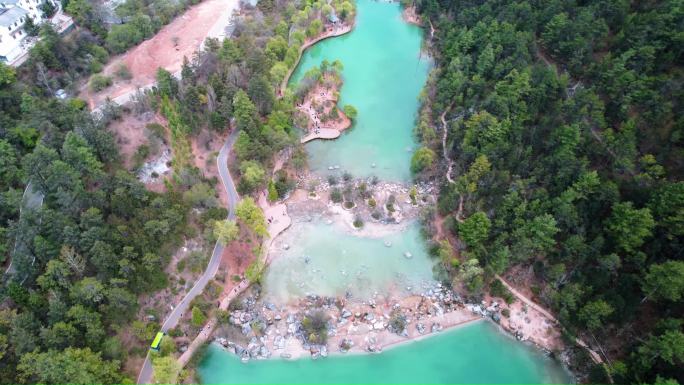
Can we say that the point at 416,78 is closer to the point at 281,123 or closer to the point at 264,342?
Answer: the point at 281,123

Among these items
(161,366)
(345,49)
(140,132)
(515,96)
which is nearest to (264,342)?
(161,366)

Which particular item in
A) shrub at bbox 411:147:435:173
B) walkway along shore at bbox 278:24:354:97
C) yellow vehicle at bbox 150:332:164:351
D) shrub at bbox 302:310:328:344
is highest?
walkway along shore at bbox 278:24:354:97

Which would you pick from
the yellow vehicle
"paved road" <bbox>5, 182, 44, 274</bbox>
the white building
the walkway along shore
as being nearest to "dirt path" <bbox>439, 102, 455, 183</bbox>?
the walkway along shore

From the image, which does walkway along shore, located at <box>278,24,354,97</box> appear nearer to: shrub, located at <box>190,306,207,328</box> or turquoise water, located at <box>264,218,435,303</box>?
turquoise water, located at <box>264,218,435,303</box>

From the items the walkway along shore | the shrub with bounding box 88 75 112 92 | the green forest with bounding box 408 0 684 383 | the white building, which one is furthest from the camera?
the walkway along shore

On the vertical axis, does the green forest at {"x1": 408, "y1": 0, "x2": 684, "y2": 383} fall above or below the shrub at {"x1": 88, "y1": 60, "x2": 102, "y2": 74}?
below

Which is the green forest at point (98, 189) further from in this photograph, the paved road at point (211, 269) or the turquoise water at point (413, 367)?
the turquoise water at point (413, 367)

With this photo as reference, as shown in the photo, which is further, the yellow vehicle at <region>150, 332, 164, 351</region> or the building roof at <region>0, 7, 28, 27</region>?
the building roof at <region>0, 7, 28, 27</region>

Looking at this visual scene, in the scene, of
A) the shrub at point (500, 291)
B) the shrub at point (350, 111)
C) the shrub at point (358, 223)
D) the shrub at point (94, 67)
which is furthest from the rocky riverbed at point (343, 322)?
the shrub at point (94, 67)
